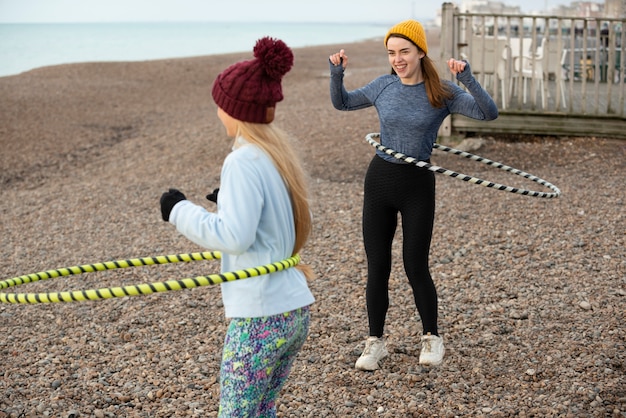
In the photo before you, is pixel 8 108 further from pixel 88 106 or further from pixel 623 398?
pixel 623 398

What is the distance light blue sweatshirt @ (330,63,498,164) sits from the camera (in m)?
4.36

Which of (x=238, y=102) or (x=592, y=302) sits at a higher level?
(x=238, y=102)

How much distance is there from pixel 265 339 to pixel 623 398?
2462mm

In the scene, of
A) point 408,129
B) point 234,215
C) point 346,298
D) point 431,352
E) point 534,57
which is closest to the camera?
point 234,215

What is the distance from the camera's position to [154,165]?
1245cm

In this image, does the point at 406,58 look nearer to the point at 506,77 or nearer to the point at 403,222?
the point at 403,222

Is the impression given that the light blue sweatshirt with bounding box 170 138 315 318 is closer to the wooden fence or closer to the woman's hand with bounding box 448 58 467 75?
the woman's hand with bounding box 448 58 467 75

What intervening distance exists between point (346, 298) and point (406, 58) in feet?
8.02

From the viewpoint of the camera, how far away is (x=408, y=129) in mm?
4469

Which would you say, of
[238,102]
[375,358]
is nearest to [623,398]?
[375,358]

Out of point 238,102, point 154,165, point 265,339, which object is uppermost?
point 238,102

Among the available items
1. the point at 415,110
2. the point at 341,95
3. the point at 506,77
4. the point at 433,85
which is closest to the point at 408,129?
the point at 415,110

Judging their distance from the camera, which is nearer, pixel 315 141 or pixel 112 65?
pixel 315 141

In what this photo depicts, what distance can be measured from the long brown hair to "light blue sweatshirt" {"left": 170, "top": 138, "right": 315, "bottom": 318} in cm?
170
